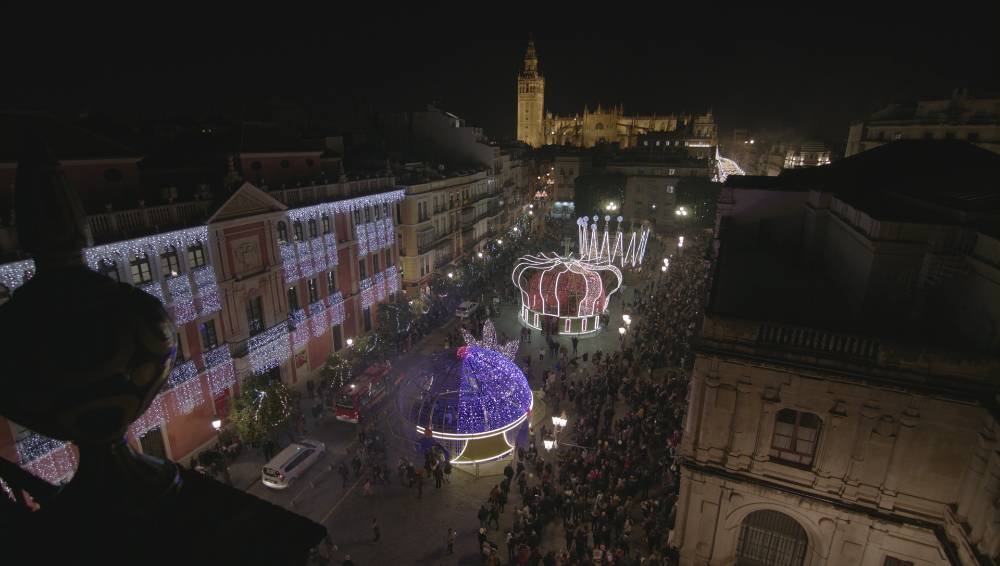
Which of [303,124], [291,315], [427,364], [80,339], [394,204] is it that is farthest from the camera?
[303,124]

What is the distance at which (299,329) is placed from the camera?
90.1ft

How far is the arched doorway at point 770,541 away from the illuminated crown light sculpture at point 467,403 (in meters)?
8.83

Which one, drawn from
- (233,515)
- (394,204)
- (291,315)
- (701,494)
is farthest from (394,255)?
(233,515)

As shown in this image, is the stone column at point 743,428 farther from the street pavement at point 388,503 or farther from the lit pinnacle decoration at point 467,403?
the lit pinnacle decoration at point 467,403

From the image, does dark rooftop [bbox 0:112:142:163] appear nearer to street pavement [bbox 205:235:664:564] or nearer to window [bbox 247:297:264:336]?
window [bbox 247:297:264:336]

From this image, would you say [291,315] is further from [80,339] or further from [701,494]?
[80,339]

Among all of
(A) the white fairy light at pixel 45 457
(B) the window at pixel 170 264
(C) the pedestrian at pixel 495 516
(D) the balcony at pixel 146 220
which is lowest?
(C) the pedestrian at pixel 495 516

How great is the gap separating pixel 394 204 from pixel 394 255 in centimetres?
344

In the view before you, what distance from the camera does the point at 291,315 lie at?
26.8 m

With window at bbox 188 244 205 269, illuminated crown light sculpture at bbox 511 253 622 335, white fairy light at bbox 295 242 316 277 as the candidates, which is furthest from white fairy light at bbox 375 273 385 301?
window at bbox 188 244 205 269

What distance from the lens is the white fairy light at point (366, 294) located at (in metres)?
32.7

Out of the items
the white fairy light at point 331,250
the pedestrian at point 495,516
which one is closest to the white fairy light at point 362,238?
the white fairy light at point 331,250

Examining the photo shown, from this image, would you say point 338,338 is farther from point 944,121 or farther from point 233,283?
point 944,121

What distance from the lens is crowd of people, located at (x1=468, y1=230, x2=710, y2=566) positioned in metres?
16.9
